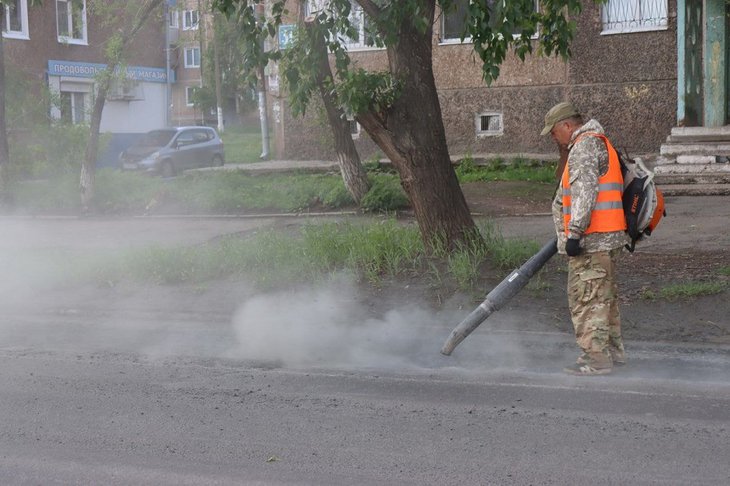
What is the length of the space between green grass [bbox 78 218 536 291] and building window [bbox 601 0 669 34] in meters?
9.34

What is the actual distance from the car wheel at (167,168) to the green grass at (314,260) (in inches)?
684

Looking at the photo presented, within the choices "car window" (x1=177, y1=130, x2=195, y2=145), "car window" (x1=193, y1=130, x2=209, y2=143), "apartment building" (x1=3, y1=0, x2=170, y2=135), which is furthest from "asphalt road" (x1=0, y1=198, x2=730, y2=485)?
"car window" (x1=193, y1=130, x2=209, y2=143)

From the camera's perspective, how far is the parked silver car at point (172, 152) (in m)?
28.2

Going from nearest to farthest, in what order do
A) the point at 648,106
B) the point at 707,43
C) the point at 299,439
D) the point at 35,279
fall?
the point at 299,439 < the point at 35,279 < the point at 707,43 < the point at 648,106

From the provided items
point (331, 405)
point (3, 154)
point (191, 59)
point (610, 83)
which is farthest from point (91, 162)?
point (191, 59)

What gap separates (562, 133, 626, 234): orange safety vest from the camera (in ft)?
20.2

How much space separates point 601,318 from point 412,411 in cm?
153

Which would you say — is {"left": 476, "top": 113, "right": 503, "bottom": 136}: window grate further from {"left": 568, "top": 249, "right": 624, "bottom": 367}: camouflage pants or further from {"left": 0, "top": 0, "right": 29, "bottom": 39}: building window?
{"left": 0, "top": 0, "right": 29, "bottom": 39}: building window

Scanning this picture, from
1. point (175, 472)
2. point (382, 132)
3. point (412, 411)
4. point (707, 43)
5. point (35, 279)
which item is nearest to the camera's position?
point (175, 472)

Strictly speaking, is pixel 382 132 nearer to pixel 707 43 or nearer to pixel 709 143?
pixel 709 143

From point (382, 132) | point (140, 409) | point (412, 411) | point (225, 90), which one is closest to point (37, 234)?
point (382, 132)

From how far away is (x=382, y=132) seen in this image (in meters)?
8.94

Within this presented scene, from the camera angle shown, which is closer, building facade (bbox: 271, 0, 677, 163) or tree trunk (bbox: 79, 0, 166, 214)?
tree trunk (bbox: 79, 0, 166, 214)

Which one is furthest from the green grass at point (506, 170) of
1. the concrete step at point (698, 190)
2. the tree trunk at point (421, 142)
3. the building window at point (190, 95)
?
the building window at point (190, 95)
